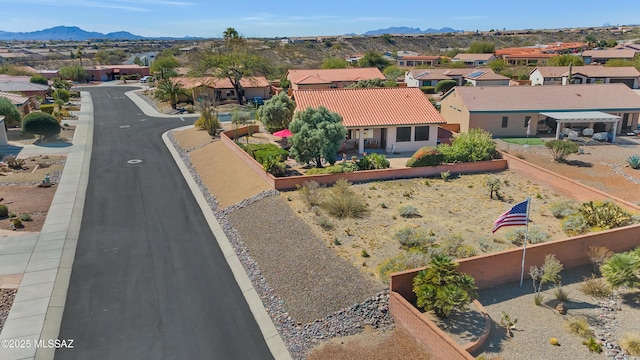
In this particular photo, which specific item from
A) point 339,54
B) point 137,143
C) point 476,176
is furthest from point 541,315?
point 339,54

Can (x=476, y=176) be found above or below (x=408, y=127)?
below

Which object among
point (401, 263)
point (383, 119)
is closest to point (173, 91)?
point (383, 119)

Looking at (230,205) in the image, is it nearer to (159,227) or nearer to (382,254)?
(159,227)

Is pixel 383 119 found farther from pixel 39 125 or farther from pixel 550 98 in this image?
pixel 39 125

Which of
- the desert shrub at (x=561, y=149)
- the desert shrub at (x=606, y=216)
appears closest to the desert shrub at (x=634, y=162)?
the desert shrub at (x=561, y=149)

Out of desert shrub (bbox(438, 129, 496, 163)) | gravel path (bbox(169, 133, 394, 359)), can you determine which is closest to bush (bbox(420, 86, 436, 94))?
desert shrub (bbox(438, 129, 496, 163))

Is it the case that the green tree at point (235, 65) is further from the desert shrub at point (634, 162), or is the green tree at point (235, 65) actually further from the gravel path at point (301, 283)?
the desert shrub at point (634, 162)
